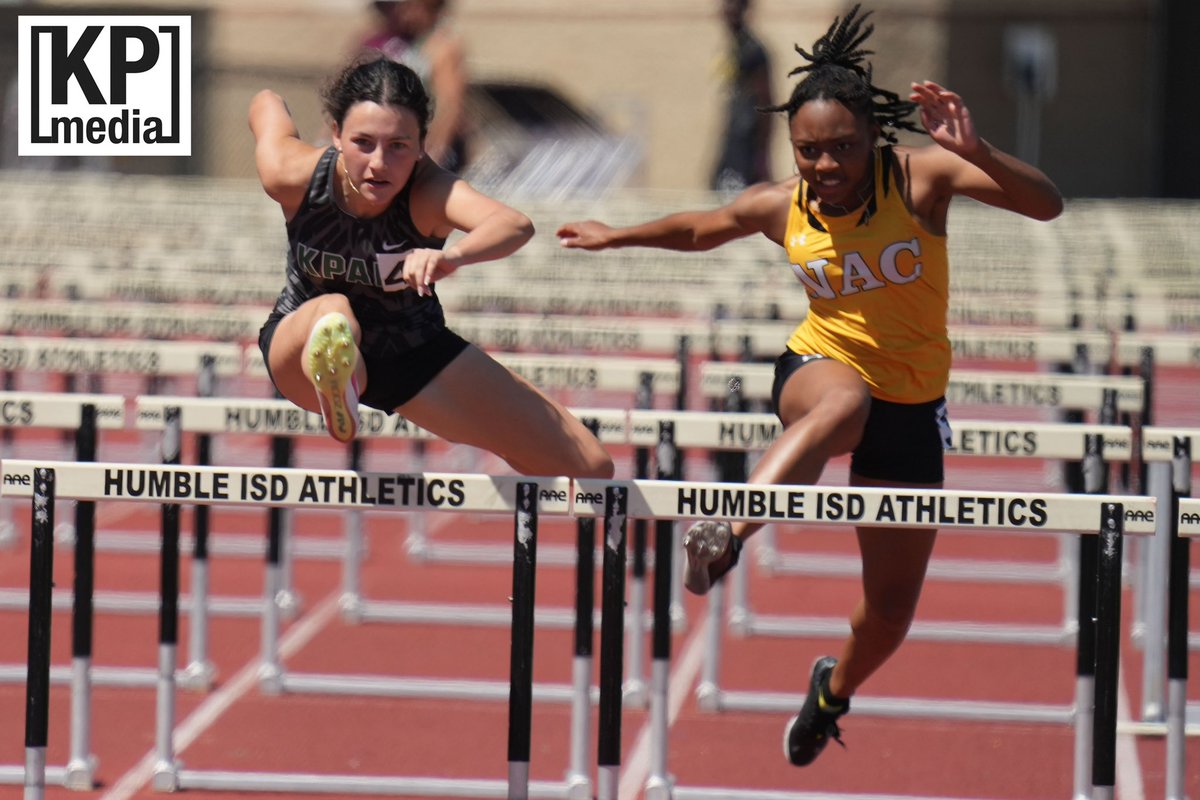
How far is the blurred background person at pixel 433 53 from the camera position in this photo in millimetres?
9125

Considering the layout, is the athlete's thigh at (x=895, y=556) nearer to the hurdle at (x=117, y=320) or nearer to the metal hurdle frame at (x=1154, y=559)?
the metal hurdle frame at (x=1154, y=559)

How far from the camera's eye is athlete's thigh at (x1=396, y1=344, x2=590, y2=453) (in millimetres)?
4820

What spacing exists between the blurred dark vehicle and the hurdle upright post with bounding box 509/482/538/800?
16492 millimetres

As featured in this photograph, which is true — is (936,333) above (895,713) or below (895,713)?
above

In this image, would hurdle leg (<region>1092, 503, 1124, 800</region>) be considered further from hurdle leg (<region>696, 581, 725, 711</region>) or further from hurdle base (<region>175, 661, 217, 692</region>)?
hurdle base (<region>175, 661, 217, 692</region>)

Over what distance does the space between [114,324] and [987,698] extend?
3620mm

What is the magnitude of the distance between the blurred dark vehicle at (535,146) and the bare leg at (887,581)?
619 inches

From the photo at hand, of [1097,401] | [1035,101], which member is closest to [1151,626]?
[1097,401]

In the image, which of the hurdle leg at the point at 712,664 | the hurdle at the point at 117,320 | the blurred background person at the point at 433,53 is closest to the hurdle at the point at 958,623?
the hurdle leg at the point at 712,664

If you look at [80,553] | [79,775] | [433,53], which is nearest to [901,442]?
[80,553]

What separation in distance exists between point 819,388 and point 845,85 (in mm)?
746

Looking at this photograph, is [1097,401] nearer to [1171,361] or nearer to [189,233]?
[1171,361]

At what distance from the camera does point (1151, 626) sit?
20.2 feet

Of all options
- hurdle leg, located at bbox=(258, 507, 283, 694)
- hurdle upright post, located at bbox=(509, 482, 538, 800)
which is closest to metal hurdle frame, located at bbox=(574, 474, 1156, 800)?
hurdle upright post, located at bbox=(509, 482, 538, 800)
